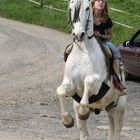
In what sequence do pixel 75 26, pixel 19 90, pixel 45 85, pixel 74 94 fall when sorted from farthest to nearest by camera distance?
pixel 45 85 < pixel 19 90 < pixel 74 94 < pixel 75 26

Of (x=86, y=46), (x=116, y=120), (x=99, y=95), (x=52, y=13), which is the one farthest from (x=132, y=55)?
(x=52, y=13)

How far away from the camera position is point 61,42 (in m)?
26.0

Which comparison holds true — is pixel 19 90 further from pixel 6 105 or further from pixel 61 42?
pixel 61 42

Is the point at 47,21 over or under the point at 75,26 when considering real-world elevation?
under

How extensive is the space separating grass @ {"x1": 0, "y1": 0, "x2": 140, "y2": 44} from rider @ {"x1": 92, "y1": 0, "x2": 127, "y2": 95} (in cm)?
2036

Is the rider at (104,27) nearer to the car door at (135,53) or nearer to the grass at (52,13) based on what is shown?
the car door at (135,53)

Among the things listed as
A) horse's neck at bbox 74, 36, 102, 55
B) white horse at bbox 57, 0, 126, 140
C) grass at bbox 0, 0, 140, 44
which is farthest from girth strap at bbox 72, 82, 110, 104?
grass at bbox 0, 0, 140, 44

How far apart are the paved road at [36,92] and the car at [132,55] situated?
0.40 metres

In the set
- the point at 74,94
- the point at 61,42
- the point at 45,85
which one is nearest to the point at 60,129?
the point at 74,94

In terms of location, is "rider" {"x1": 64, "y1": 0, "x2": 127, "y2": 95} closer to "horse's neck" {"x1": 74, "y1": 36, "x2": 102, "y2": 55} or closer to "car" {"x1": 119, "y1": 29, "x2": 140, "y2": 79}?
"horse's neck" {"x1": 74, "y1": 36, "x2": 102, "y2": 55}

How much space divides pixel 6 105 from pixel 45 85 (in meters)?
3.48

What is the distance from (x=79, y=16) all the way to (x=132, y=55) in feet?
34.6

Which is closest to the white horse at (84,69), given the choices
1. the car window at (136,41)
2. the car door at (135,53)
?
the car door at (135,53)

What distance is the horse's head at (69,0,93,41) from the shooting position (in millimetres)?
6516
